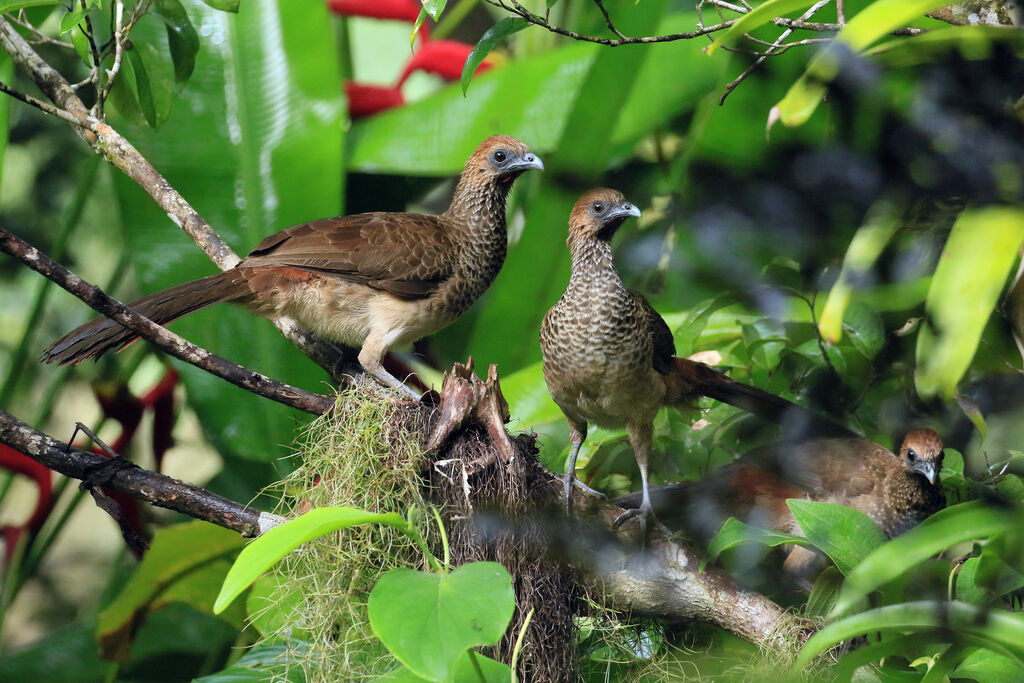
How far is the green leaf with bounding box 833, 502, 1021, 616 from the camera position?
36.4 inches

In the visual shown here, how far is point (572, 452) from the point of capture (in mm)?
1923

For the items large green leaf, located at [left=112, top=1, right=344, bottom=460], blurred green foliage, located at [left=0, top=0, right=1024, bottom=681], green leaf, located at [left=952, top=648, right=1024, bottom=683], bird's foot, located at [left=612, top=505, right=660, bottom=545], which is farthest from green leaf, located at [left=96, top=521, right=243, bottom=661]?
green leaf, located at [left=952, top=648, right=1024, bottom=683]

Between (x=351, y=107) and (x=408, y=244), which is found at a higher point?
(x=351, y=107)

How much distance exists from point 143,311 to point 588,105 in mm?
1202

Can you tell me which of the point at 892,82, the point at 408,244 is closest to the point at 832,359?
the point at 892,82

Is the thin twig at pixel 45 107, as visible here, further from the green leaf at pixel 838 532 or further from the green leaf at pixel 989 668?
the green leaf at pixel 989 668

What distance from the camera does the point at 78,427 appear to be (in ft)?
5.14

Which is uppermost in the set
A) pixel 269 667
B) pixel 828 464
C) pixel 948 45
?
pixel 948 45

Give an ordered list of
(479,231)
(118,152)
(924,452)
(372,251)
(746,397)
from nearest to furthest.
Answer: (924,452) → (746,397) → (118,152) → (372,251) → (479,231)

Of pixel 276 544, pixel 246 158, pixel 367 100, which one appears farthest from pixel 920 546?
pixel 367 100

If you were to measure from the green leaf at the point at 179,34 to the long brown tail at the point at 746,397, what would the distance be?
126 centimetres

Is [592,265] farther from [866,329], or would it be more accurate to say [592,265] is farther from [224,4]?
[224,4]

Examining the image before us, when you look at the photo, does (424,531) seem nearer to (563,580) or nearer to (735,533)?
(563,580)

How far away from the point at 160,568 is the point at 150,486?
95 cm
